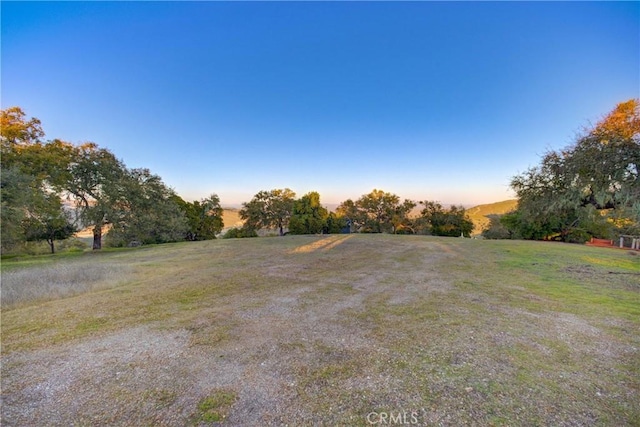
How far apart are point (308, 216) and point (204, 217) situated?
11308 millimetres

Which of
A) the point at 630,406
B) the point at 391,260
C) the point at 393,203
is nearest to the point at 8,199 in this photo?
the point at 391,260

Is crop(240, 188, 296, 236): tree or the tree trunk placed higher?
crop(240, 188, 296, 236): tree

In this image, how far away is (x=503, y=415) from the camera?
6.83 feet

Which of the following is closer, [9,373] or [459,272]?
[9,373]

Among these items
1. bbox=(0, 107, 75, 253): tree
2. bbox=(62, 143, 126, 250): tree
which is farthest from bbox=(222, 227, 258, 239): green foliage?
bbox=(0, 107, 75, 253): tree

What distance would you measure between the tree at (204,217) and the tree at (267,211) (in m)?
3.06

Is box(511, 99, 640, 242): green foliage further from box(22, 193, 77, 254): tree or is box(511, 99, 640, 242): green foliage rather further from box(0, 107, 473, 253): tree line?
box(22, 193, 77, 254): tree

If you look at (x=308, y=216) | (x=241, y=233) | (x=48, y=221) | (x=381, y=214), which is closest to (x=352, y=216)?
(x=381, y=214)

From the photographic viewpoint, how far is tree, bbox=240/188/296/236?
29344 millimetres

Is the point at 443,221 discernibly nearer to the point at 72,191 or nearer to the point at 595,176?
the point at 595,176

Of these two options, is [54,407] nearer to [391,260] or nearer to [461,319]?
[461,319]

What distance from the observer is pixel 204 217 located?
2628cm

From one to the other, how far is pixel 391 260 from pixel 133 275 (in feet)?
30.3

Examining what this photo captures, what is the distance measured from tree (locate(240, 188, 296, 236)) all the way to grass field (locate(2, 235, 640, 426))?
23094 mm
